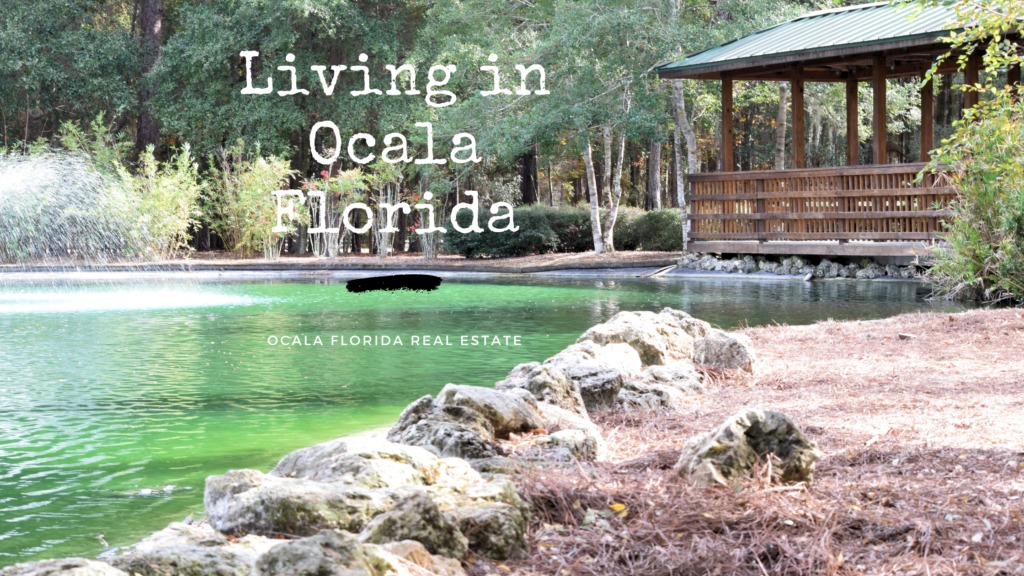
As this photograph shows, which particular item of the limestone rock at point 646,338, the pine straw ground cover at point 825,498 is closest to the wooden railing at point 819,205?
the limestone rock at point 646,338

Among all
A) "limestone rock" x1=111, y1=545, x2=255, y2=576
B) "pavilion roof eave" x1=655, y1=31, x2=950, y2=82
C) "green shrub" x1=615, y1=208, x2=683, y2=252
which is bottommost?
"limestone rock" x1=111, y1=545, x2=255, y2=576

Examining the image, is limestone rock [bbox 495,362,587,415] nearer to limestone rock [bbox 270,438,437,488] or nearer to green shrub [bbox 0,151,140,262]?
limestone rock [bbox 270,438,437,488]

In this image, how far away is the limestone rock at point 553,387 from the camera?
208 inches

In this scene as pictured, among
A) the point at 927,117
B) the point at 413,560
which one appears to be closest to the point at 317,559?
the point at 413,560

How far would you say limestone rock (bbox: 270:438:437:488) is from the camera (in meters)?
3.59

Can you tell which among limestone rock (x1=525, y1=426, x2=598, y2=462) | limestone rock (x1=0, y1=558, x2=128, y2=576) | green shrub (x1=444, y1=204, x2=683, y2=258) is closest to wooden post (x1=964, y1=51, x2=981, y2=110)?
green shrub (x1=444, y1=204, x2=683, y2=258)

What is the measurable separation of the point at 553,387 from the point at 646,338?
2034mm

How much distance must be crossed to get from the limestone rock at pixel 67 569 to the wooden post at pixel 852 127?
16.0 m

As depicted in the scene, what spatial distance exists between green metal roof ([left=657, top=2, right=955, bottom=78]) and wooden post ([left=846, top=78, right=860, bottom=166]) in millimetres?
1137

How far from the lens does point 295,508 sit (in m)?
3.24

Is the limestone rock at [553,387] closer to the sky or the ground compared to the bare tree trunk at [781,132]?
closer to the ground

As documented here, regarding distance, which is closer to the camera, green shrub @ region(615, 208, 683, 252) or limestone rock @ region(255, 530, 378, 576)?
limestone rock @ region(255, 530, 378, 576)

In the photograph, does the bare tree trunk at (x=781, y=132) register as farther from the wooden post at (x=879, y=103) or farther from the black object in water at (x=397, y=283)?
the black object in water at (x=397, y=283)

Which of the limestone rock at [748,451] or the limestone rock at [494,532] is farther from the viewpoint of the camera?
the limestone rock at [748,451]
